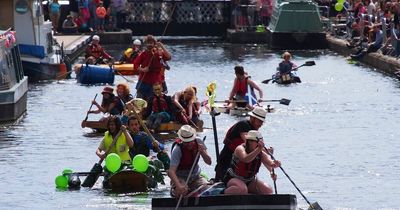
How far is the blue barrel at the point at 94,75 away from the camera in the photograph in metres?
46.1

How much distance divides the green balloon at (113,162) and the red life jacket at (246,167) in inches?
173

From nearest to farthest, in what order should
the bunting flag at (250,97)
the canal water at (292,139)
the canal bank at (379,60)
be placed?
the canal water at (292,139) < the bunting flag at (250,97) < the canal bank at (379,60)

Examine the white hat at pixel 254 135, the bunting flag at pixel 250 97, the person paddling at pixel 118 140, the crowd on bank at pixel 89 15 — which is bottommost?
the crowd on bank at pixel 89 15

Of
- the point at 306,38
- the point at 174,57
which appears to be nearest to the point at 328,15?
the point at 306,38

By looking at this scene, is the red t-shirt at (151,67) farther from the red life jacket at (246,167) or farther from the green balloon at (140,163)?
the red life jacket at (246,167)

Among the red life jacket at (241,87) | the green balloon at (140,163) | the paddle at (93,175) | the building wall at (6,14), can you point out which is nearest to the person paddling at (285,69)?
the building wall at (6,14)

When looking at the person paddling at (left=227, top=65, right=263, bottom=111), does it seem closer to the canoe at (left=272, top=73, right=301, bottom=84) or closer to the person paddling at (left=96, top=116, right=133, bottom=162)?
the canoe at (left=272, top=73, right=301, bottom=84)

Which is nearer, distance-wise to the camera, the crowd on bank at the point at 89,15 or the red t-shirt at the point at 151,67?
the red t-shirt at the point at 151,67

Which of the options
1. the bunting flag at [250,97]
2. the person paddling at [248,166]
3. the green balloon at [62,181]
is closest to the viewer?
the person paddling at [248,166]

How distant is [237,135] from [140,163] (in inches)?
167

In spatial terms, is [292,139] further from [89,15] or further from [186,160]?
[89,15]

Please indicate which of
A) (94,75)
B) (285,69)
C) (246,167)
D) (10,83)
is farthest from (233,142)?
(94,75)

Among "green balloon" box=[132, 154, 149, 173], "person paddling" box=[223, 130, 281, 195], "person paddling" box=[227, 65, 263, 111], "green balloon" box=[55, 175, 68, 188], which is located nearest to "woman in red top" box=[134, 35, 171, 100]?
"person paddling" box=[227, 65, 263, 111]

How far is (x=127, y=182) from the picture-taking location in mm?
25219
